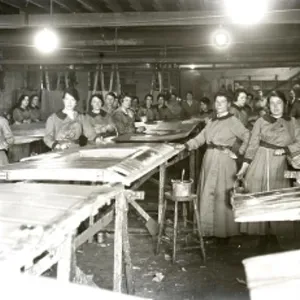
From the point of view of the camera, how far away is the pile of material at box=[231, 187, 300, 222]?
285cm

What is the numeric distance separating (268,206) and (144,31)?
6.64 m

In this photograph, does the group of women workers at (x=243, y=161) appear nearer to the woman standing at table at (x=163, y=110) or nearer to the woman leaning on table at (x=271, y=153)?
the woman leaning on table at (x=271, y=153)

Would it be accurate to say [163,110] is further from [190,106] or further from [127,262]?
[127,262]

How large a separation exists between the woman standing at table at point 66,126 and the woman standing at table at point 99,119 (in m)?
1.15

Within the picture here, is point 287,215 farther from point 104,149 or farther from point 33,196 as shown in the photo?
point 104,149

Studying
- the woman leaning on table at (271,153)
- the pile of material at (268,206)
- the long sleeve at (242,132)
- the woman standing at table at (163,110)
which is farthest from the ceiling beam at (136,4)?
the woman standing at table at (163,110)

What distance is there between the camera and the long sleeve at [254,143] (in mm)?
5656

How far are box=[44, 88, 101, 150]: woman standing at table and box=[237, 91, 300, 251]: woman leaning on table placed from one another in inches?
92.3

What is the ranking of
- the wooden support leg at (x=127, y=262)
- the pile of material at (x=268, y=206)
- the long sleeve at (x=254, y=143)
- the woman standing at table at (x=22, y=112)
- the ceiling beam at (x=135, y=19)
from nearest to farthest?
the pile of material at (x=268, y=206)
the wooden support leg at (x=127, y=262)
the long sleeve at (x=254, y=143)
the ceiling beam at (x=135, y=19)
the woman standing at table at (x=22, y=112)

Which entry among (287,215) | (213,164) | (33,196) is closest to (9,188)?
(33,196)

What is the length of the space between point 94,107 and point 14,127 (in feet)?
9.05

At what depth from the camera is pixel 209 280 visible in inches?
185

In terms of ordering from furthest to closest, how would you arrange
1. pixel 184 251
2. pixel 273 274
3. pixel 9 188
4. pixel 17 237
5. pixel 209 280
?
pixel 184 251
pixel 209 280
pixel 9 188
pixel 17 237
pixel 273 274

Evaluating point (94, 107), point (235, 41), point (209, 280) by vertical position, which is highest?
point (235, 41)
